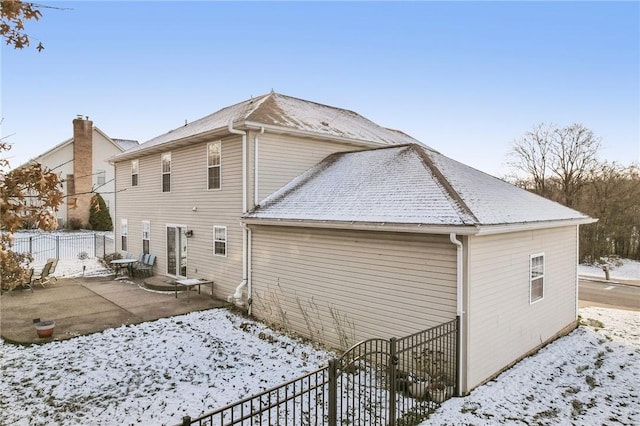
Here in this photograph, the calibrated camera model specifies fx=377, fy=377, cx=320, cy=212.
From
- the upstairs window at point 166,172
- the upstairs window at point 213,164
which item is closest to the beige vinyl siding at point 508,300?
the upstairs window at point 213,164

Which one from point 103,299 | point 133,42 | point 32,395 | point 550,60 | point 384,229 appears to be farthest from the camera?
point 550,60

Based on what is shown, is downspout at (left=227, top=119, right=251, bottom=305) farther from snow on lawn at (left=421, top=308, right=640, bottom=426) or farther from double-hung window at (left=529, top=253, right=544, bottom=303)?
double-hung window at (left=529, top=253, right=544, bottom=303)

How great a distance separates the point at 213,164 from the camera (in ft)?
42.7

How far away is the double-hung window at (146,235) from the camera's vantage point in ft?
55.8

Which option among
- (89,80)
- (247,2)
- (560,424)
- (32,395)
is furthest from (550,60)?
(32,395)

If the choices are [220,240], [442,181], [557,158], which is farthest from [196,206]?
[557,158]

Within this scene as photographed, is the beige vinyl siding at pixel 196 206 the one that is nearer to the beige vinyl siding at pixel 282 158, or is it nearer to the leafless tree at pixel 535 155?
the beige vinyl siding at pixel 282 158

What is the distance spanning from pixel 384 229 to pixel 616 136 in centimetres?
3265

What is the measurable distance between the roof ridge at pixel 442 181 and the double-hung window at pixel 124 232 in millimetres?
15207

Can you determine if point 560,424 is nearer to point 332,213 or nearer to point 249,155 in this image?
point 332,213

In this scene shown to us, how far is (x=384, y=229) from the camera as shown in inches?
297

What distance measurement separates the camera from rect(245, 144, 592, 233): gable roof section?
291 inches

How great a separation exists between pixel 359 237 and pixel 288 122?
5730 mm

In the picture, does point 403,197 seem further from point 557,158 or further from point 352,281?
point 557,158
